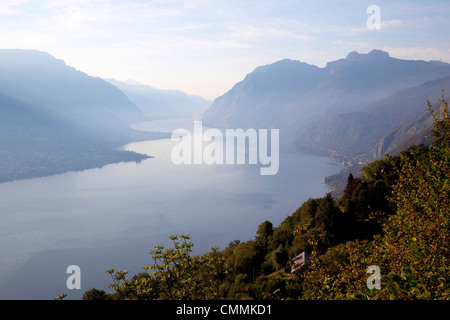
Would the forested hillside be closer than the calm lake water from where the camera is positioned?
Yes

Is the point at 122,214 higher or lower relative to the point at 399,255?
lower

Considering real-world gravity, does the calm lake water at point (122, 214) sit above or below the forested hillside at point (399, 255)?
below

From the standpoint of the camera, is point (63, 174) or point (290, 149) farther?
point (290, 149)

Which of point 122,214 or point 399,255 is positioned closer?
point 399,255

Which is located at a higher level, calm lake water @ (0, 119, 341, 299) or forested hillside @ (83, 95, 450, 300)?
forested hillside @ (83, 95, 450, 300)

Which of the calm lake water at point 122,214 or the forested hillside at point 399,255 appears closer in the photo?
the forested hillside at point 399,255
